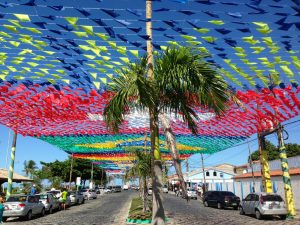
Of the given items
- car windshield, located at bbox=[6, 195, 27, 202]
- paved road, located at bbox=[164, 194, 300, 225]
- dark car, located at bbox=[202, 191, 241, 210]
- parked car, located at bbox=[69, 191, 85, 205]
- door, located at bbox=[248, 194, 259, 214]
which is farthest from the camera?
parked car, located at bbox=[69, 191, 85, 205]

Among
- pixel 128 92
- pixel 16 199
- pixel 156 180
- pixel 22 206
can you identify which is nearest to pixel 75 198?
pixel 16 199

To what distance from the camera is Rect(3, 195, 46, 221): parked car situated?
21.1m

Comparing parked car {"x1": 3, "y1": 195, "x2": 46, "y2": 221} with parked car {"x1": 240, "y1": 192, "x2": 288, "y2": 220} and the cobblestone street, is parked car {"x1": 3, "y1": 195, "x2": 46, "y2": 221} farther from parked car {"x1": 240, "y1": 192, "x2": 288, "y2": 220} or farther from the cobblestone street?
parked car {"x1": 240, "y1": 192, "x2": 288, "y2": 220}

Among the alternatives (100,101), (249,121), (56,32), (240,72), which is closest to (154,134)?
(56,32)

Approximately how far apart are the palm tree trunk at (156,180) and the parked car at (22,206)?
608 inches

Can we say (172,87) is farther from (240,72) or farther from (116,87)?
(240,72)

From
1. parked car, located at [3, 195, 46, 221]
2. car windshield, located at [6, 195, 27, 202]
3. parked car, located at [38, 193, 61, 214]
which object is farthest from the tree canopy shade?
parked car, located at [38, 193, 61, 214]

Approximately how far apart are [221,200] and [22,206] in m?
18.5

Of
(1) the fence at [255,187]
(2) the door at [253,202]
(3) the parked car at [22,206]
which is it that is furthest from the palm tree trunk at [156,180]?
(1) the fence at [255,187]

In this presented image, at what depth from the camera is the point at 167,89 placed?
8.79m

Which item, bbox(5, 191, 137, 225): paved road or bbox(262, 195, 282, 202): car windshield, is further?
bbox(262, 195, 282, 202): car windshield

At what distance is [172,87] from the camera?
860 centimetres

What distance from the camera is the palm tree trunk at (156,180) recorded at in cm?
847

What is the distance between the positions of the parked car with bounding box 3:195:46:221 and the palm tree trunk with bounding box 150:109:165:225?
15.4 meters
